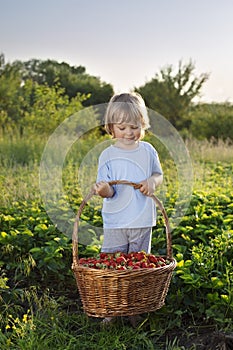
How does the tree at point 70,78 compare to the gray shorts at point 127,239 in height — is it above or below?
above

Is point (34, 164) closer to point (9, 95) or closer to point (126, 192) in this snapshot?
point (126, 192)

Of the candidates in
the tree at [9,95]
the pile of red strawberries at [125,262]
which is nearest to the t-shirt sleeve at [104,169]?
the pile of red strawberries at [125,262]

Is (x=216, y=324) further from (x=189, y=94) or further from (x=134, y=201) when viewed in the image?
(x=189, y=94)

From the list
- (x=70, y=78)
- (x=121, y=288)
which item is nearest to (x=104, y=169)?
(x=121, y=288)

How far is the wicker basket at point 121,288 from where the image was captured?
2.93 metres

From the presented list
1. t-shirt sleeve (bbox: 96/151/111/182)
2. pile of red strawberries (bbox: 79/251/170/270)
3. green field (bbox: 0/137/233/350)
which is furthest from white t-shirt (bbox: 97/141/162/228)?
green field (bbox: 0/137/233/350)

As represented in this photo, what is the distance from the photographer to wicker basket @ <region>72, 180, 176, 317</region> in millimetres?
2932

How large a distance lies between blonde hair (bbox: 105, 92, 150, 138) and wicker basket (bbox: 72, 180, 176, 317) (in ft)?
1.29

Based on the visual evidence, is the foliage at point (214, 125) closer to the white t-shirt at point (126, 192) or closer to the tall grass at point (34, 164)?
the tall grass at point (34, 164)

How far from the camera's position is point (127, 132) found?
3322mm

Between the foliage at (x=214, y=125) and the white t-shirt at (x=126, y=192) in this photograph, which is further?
the foliage at (x=214, y=125)

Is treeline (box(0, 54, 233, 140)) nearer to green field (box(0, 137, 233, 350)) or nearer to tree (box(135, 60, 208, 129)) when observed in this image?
tree (box(135, 60, 208, 129))

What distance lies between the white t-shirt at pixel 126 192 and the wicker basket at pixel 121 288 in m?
0.25

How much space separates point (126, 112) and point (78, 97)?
37.0 ft
